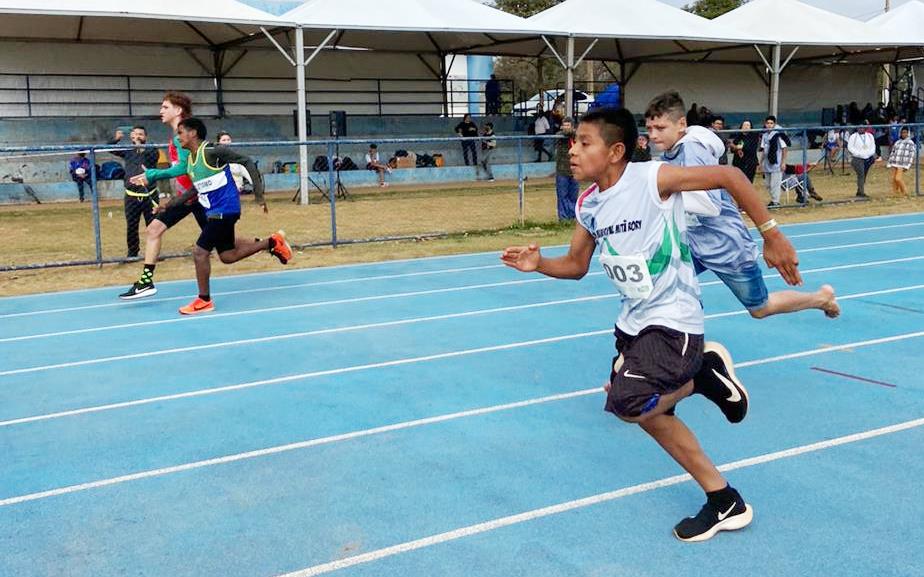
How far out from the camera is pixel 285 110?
3067 centimetres

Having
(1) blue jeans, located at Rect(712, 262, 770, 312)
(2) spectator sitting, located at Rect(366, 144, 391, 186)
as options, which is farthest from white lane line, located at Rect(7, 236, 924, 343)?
(2) spectator sitting, located at Rect(366, 144, 391, 186)

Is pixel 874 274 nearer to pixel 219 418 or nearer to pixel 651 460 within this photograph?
pixel 651 460

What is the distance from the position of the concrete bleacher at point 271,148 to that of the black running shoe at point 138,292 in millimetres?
13492

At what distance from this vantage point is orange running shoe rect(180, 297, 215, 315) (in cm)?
934

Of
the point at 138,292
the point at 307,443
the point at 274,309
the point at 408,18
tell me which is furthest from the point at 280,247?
the point at 408,18

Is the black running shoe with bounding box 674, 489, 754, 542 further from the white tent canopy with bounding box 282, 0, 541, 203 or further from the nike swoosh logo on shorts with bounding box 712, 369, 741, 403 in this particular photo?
the white tent canopy with bounding box 282, 0, 541, 203

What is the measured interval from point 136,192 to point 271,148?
49.2ft

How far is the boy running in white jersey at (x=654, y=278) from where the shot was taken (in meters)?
3.74

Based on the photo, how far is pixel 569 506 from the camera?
Answer: 432cm

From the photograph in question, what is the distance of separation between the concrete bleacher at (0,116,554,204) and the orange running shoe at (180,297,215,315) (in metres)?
14.4

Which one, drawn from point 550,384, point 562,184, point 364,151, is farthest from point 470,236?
point 364,151

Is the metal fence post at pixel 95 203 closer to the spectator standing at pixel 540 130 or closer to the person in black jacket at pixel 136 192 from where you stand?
the person in black jacket at pixel 136 192

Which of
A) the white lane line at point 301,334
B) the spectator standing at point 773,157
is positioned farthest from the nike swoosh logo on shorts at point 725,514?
the spectator standing at point 773,157

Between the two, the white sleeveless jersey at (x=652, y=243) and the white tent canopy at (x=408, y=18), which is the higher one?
the white tent canopy at (x=408, y=18)
